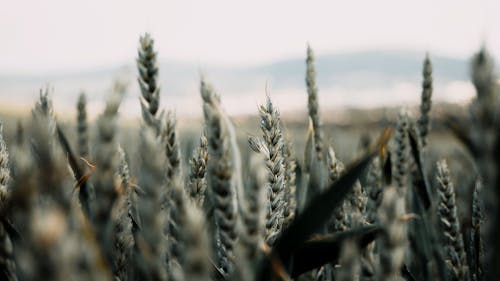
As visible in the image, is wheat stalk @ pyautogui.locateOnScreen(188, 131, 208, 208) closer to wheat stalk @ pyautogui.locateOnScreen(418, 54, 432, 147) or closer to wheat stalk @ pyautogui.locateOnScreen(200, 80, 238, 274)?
wheat stalk @ pyautogui.locateOnScreen(200, 80, 238, 274)

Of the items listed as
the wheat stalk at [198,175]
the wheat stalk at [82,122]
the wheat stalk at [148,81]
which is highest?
the wheat stalk at [148,81]

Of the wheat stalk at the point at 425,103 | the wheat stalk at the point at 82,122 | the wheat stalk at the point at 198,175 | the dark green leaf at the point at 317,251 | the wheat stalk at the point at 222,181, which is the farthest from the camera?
the wheat stalk at the point at 425,103

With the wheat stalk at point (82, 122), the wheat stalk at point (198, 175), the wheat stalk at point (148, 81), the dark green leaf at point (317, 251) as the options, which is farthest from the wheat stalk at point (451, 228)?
the wheat stalk at point (82, 122)

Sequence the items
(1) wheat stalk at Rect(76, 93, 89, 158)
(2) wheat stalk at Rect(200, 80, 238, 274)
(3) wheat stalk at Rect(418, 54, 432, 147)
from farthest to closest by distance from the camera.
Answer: (3) wheat stalk at Rect(418, 54, 432, 147) < (1) wheat stalk at Rect(76, 93, 89, 158) < (2) wheat stalk at Rect(200, 80, 238, 274)

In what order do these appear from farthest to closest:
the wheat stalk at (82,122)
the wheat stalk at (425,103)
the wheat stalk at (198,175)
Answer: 1. the wheat stalk at (425,103)
2. the wheat stalk at (82,122)
3. the wheat stalk at (198,175)

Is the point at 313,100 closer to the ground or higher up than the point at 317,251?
higher up

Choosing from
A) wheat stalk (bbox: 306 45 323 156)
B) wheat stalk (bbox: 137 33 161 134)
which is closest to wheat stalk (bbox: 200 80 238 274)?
wheat stalk (bbox: 137 33 161 134)

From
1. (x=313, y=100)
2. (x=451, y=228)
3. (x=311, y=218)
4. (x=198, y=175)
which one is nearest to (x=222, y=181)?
(x=311, y=218)

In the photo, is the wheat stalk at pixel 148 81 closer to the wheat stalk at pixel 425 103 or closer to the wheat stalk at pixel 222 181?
the wheat stalk at pixel 222 181

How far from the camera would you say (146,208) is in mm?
496

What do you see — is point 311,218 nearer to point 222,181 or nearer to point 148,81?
point 222,181

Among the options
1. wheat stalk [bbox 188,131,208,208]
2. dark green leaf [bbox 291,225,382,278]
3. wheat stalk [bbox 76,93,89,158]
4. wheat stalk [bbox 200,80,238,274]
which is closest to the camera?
wheat stalk [bbox 200,80,238,274]

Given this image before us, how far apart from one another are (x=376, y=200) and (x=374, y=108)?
25980mm

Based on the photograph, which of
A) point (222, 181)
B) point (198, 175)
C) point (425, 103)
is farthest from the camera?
point (425, 103)
